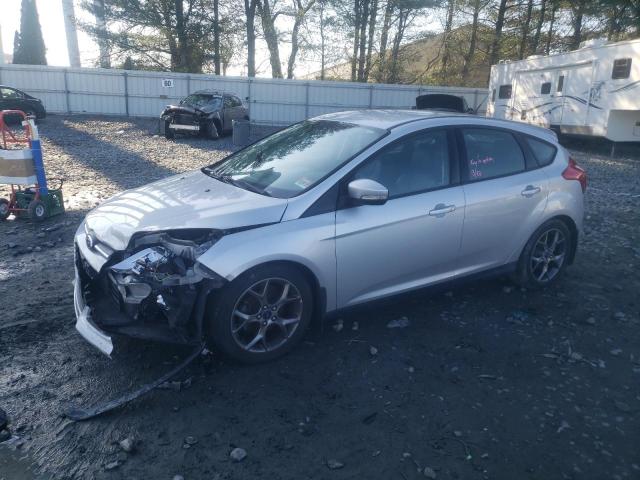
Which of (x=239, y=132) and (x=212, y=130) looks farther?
(x=212, y=130)

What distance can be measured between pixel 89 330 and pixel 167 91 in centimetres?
2284

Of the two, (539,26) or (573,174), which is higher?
(539,26)

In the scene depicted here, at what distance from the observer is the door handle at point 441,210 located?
Result: 4008mm

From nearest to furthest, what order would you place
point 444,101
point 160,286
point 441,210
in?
point 160,286, point 441,210, point 444,101

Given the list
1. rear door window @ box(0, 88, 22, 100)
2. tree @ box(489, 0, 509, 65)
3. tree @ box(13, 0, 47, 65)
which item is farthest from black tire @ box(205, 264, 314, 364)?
tree @ box(13, 0, 47, 65)

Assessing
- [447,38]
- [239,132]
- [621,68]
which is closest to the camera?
[621,68]

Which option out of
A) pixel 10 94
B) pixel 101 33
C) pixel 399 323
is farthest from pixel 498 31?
pixel 399 323

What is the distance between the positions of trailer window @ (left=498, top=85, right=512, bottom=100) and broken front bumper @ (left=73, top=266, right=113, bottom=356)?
19606mm

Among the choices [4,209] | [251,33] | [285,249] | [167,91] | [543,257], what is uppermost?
[251,33]

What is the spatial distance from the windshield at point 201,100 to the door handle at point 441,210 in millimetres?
14903

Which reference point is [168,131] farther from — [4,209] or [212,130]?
[4,209]

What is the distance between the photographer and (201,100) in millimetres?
17891

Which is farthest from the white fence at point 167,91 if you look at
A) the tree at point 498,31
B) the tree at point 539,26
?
the tree at point 539,26

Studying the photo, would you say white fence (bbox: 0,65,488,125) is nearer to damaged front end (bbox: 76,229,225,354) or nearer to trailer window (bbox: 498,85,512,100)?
trailer window (bbox: 498,85,512,100)
